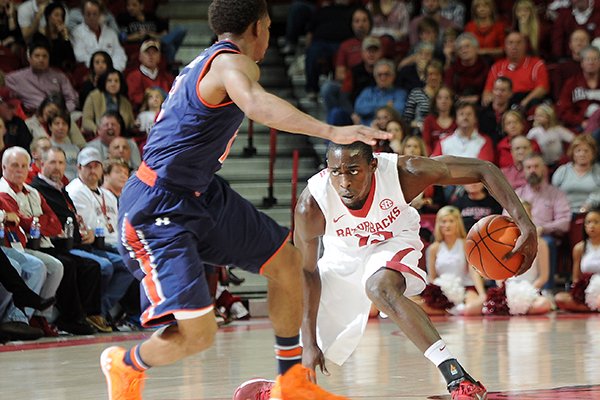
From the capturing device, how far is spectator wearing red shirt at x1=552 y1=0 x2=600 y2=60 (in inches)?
481

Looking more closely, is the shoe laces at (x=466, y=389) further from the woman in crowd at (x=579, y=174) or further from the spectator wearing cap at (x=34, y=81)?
the spectator wearing cap at (x=34, y=81)

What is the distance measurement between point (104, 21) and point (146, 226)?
8358 millimetres

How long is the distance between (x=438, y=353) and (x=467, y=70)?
25.1 ft

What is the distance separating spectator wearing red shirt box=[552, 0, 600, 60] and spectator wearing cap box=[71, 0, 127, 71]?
4.82 metres

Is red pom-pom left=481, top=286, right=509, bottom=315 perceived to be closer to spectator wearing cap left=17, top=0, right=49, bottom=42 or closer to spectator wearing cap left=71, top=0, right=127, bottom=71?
spectator wearing cap left=71, top=0, right=127, bottom=71

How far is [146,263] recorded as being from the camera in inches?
164

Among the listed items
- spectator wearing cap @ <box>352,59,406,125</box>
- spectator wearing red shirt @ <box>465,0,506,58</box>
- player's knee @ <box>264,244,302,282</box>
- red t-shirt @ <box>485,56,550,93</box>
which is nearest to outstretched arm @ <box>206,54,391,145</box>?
player's knee @ <box>264,244,302,282</box>

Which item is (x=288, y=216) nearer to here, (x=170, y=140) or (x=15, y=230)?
(x=15, y=230)

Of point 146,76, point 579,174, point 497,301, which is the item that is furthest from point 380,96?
point 497,301

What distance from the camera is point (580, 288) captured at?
378 inches

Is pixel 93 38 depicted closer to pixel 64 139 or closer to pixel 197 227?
pixel 64 139

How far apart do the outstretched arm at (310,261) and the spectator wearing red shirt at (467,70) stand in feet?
22.4

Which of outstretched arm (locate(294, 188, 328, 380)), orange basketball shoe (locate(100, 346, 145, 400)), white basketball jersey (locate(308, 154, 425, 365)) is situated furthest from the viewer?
white basketball jersey (locate(308, 154, 425, 365))

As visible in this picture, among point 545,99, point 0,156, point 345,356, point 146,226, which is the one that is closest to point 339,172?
point 345,356
